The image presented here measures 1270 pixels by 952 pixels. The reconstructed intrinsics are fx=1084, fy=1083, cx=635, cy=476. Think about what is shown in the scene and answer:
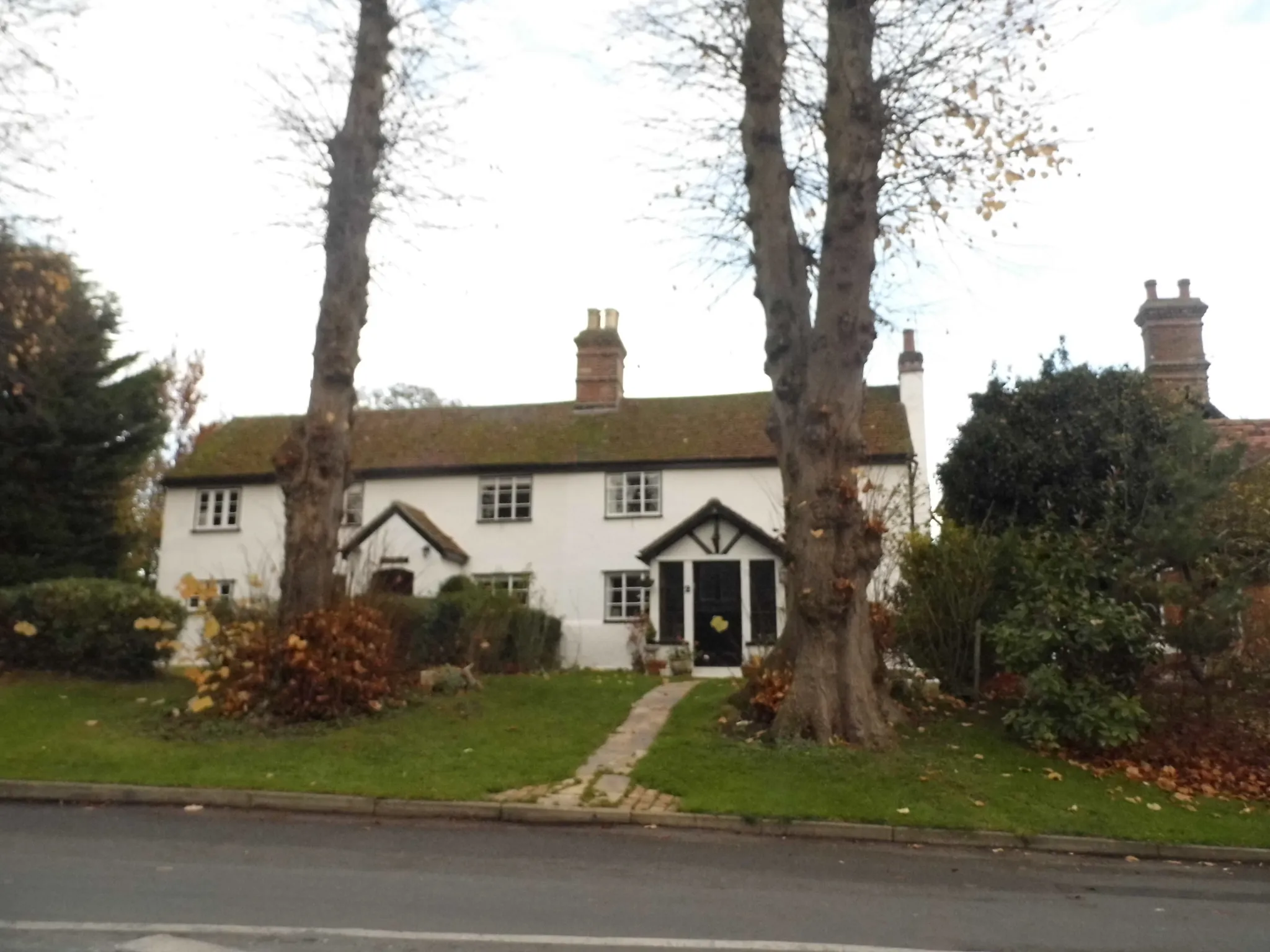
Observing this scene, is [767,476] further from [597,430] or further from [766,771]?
[766,771]

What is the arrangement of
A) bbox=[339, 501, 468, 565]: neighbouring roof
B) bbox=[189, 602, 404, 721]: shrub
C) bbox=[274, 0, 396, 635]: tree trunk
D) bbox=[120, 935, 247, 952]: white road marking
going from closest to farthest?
bbox=[120, 935, 247, 952]: white road marking → bbox=[189, 602, 404, 721]: shrub → bbox=[274, 0, 396, 635]: tree trunk → bbox=[339, 501, 468, 565]: neighbouring roof

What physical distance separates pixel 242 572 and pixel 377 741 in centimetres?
1653

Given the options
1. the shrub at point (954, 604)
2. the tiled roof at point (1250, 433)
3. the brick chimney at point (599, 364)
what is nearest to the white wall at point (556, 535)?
the brick chimney at point (599, 364)

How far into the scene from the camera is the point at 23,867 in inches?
280

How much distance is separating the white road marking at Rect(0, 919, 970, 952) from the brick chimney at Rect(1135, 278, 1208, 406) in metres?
19.3

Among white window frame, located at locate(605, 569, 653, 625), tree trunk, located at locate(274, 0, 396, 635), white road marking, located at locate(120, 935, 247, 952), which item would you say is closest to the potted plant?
white window frame, located at locate(605, 569, 653, 625)

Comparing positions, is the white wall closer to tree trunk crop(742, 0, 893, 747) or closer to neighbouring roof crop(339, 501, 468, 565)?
neighbouring roof crop(339, 501, 468, 565)

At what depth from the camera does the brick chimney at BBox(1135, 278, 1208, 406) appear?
2181cm

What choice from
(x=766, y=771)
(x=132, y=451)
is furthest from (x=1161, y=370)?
(x=132, y=451)

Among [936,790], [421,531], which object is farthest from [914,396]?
[936,790]

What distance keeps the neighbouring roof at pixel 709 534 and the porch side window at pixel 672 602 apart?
0.45 meters

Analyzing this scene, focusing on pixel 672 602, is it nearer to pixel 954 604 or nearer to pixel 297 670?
pixel 954 604

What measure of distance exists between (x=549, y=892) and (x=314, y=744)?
232 inches

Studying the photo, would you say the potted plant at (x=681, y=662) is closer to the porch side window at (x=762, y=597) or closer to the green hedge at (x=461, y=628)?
the porch side window at (x=762, y=597)
